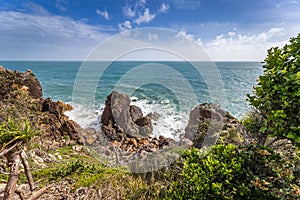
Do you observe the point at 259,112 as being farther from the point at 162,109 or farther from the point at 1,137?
the point at 162,109

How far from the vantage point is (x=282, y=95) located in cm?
177

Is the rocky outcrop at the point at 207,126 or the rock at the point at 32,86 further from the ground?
the rock at the point at 32,86

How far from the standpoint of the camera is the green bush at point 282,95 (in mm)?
1701

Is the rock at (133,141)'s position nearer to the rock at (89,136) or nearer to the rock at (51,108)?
the rock at (89,136)

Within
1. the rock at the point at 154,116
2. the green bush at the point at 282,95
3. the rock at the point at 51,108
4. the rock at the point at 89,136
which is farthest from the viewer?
the rock at the point at 154,116

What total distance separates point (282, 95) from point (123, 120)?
13.5 m

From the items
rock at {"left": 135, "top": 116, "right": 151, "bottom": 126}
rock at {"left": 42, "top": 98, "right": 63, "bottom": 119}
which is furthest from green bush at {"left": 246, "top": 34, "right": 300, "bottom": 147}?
rock at {"left": 42, "top": 98, "right": 63, "bottom": 119}

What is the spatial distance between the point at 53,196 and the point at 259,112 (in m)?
3.26

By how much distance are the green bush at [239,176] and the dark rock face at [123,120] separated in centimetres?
1164

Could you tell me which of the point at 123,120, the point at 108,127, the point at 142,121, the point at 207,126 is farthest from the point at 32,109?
the point at 207,126

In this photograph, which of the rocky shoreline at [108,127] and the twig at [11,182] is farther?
the rocky shoreline at [108,127]

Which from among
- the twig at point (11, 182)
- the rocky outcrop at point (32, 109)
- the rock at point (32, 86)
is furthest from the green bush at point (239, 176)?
the rock at point (32, 86)

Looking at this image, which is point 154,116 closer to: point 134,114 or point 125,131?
point 134,114

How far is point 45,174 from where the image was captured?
13.8 feet
